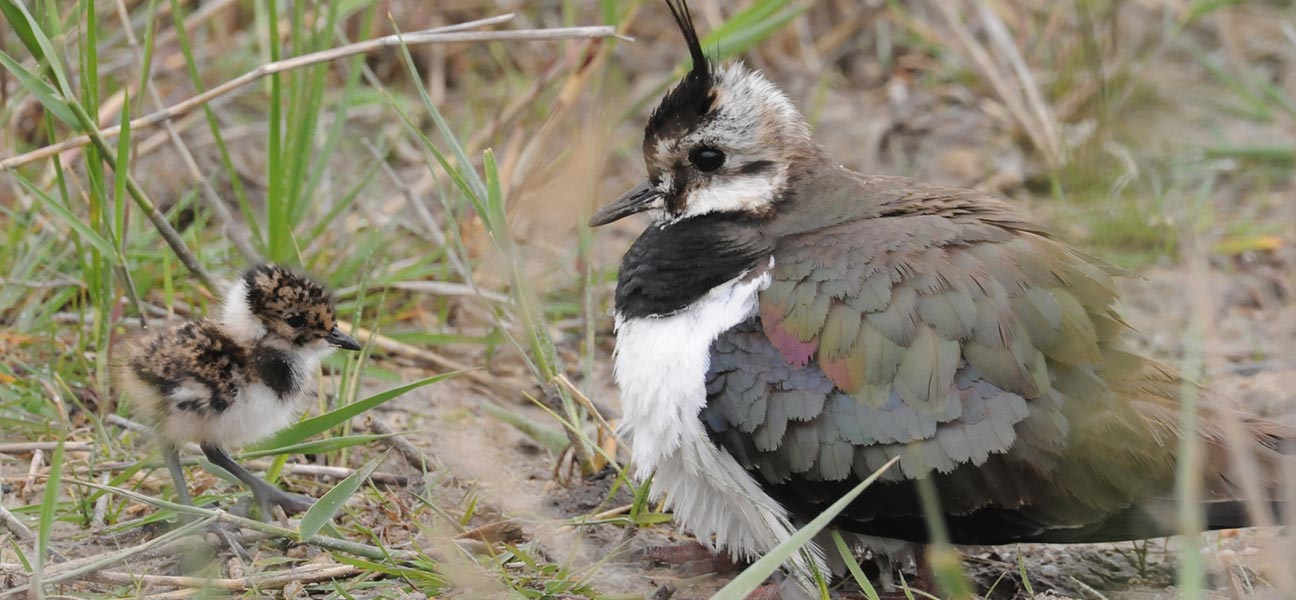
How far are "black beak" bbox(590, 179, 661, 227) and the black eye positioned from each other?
0.16 m

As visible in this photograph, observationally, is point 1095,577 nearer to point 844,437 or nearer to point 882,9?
point 844,437

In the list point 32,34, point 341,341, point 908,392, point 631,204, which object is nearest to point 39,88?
point 32,34

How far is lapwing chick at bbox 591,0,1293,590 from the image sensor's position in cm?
345

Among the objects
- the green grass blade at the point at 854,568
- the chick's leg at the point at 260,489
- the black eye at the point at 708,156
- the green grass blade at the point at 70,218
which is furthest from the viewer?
the black eye at the point at 708,156

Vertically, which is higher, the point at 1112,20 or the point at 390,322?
the point at 1112,20

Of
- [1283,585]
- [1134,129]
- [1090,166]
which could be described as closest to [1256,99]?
[1134,129]

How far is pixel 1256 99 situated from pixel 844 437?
13.5 feet

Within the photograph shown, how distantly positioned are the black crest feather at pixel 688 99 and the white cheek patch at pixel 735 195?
0.18m

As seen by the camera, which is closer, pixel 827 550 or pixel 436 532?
pixel 436 532

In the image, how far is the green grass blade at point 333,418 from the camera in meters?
3.49

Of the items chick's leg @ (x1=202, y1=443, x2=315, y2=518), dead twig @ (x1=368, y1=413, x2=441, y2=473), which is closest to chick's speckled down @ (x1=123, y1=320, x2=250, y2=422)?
chick's leg @ (x1=202, y1=443, x2=315, y2=518)

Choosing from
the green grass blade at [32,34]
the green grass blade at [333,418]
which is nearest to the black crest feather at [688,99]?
the green grass blade at [333,418]

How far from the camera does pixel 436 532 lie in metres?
3.52

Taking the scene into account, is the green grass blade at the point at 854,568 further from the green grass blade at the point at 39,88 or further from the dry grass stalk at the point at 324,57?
the green grass blade at the point at 39,88
